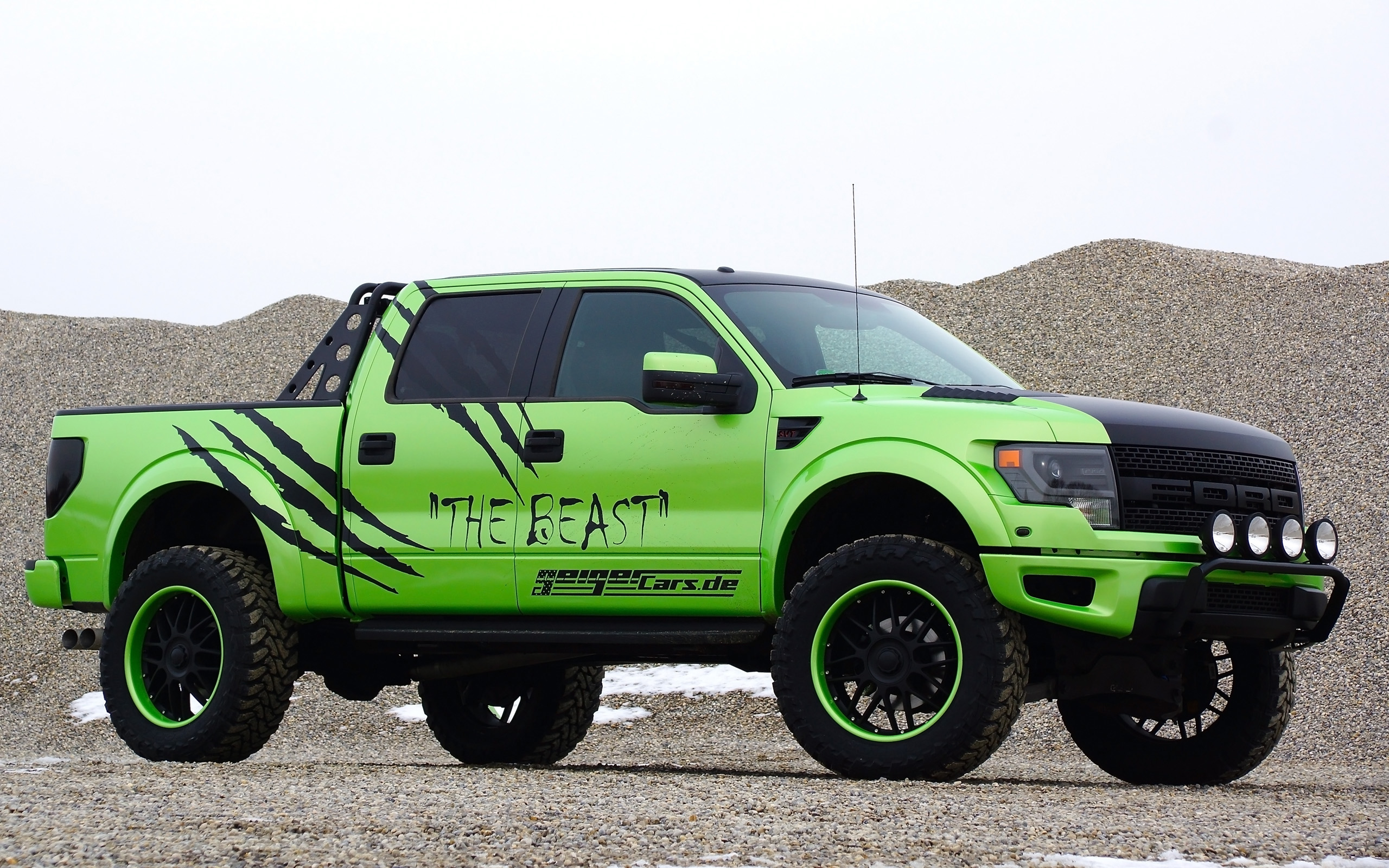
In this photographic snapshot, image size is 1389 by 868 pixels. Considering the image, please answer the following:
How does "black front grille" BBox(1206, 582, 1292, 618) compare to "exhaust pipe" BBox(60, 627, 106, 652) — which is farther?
"exhaust pipe" BBox(60, 627, 106, 652)

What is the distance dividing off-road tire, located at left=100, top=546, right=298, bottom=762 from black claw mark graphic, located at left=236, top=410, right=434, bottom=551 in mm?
589

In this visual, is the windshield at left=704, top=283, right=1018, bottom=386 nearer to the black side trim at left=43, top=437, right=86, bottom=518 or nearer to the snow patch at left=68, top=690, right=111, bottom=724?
the black side trim at left=43, top=437, right=86, bottom=518

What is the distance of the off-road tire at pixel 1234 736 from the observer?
6.57 meters

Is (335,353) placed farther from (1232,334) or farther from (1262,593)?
(1232,334)

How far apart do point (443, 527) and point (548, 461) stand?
0.60 m

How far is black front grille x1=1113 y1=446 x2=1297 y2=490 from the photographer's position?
558cm

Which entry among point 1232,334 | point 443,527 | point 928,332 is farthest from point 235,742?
point 1232,334

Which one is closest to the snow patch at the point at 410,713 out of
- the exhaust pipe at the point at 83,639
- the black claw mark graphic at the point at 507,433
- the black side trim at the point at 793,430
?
the exhaust pipe at the point at 83,639

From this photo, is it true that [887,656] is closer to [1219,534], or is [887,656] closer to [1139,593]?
[1139,593]

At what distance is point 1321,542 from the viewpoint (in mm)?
6004

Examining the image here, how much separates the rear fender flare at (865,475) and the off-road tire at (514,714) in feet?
9.28

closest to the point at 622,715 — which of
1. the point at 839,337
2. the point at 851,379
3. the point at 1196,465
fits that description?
the point at 839,337

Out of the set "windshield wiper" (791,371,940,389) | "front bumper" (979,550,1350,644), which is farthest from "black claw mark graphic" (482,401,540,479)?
"front bumper" (979,550,1350,644)

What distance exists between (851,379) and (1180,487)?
1.34m
